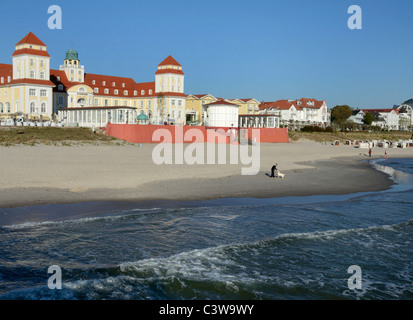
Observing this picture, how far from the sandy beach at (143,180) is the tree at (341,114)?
80.5m

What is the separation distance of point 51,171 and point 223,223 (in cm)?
1142

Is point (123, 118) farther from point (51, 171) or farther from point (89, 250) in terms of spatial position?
point (89, 250)

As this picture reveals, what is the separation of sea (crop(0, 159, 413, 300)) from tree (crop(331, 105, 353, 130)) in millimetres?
94701

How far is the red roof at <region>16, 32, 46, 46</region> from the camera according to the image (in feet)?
192

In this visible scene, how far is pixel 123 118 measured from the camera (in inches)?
1874

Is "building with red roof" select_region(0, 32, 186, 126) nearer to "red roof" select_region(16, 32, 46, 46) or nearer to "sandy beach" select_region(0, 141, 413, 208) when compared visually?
"red roof" select_region(16, 32, 46, 46)

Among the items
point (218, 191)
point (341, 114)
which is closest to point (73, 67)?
point (218, 191)

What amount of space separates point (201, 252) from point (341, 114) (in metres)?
103

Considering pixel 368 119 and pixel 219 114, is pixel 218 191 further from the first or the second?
→ pixel 368 119

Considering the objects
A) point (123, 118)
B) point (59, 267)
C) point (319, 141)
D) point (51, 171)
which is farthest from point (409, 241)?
point (319, 141)

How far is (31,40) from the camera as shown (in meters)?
58.9

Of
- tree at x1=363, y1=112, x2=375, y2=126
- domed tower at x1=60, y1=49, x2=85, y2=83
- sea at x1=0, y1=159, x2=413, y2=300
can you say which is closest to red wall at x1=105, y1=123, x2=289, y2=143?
domed tower at x1=60, y1=49, x2=85, y2=83
